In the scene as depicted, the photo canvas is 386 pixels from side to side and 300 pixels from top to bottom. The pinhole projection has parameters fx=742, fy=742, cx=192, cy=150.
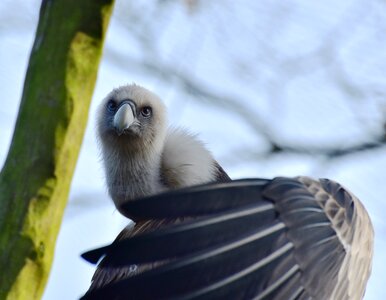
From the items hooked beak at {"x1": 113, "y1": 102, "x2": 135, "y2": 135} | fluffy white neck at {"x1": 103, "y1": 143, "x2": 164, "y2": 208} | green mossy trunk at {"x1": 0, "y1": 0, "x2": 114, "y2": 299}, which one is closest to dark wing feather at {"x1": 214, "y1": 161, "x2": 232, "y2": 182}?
A: fluffy white neck at {"x1": 103, "y1": 143, "x2": 164, "y2": 208}

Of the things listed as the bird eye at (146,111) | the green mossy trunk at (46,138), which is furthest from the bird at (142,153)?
the green mossy trunk at (46,138)

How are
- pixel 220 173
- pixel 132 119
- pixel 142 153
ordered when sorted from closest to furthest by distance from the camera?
pixel 220 173
pixel 142 153
pixel 132 119

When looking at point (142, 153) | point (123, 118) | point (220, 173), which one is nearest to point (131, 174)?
point (142, 153)

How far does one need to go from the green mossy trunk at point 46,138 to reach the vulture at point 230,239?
0.69 feet

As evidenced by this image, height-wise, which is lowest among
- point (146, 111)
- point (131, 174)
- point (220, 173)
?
point (220, 173)

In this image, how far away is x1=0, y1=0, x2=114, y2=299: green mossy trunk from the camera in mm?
2605

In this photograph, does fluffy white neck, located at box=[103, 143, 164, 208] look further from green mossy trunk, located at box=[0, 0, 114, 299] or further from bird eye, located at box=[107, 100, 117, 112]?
green mossy trunk, located at box=[0, 0, 114, 299]

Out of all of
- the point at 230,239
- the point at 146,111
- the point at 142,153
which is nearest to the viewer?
the point at 230,239

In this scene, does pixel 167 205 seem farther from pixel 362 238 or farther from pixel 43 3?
pixel 362 238

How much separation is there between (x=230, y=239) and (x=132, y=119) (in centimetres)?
230

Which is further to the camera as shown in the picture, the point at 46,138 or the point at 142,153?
the point at 142,153

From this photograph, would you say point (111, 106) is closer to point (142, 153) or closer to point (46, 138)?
point (142, 153)

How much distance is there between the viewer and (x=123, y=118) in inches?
191

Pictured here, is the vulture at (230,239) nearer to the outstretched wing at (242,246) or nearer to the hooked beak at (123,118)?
the outstretched wing at (242,246)
